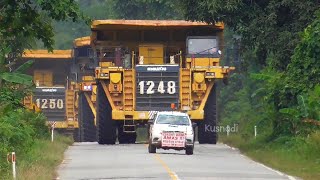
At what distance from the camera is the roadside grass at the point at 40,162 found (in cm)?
2647

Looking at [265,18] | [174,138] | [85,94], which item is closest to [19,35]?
[174,138]

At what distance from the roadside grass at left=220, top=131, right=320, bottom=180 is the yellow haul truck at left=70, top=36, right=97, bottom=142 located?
12415mm

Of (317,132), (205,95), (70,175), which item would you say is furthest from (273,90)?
(70,175)

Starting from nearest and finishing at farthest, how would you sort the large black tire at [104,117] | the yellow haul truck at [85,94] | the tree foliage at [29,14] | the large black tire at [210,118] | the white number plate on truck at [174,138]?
1. the tree foliage at [29,14]
2. the white number plate on truck at [174,138]
3. the large black tire at [104,117]
4. the large black tire at [210,118]
5. the yellow haul truck at [85,94]

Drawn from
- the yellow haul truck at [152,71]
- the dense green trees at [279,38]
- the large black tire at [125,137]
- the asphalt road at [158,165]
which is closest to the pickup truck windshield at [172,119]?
the asphalt road at [158,165]

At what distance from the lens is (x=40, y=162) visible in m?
31.1

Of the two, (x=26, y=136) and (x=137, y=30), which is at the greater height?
(x=137, y=30)

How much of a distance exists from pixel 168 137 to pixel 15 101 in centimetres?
547

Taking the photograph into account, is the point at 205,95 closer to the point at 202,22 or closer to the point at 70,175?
the point at 202,22

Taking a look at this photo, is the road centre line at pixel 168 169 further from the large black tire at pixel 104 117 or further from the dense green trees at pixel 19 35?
the large black tire at pixel 104 117

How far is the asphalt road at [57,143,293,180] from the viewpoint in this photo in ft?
89.9

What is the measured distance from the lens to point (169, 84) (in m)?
43.2

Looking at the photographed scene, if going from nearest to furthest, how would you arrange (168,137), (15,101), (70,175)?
(70,175), (15,101), (168,137)

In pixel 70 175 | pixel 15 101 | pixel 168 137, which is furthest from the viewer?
pixel 168 137
